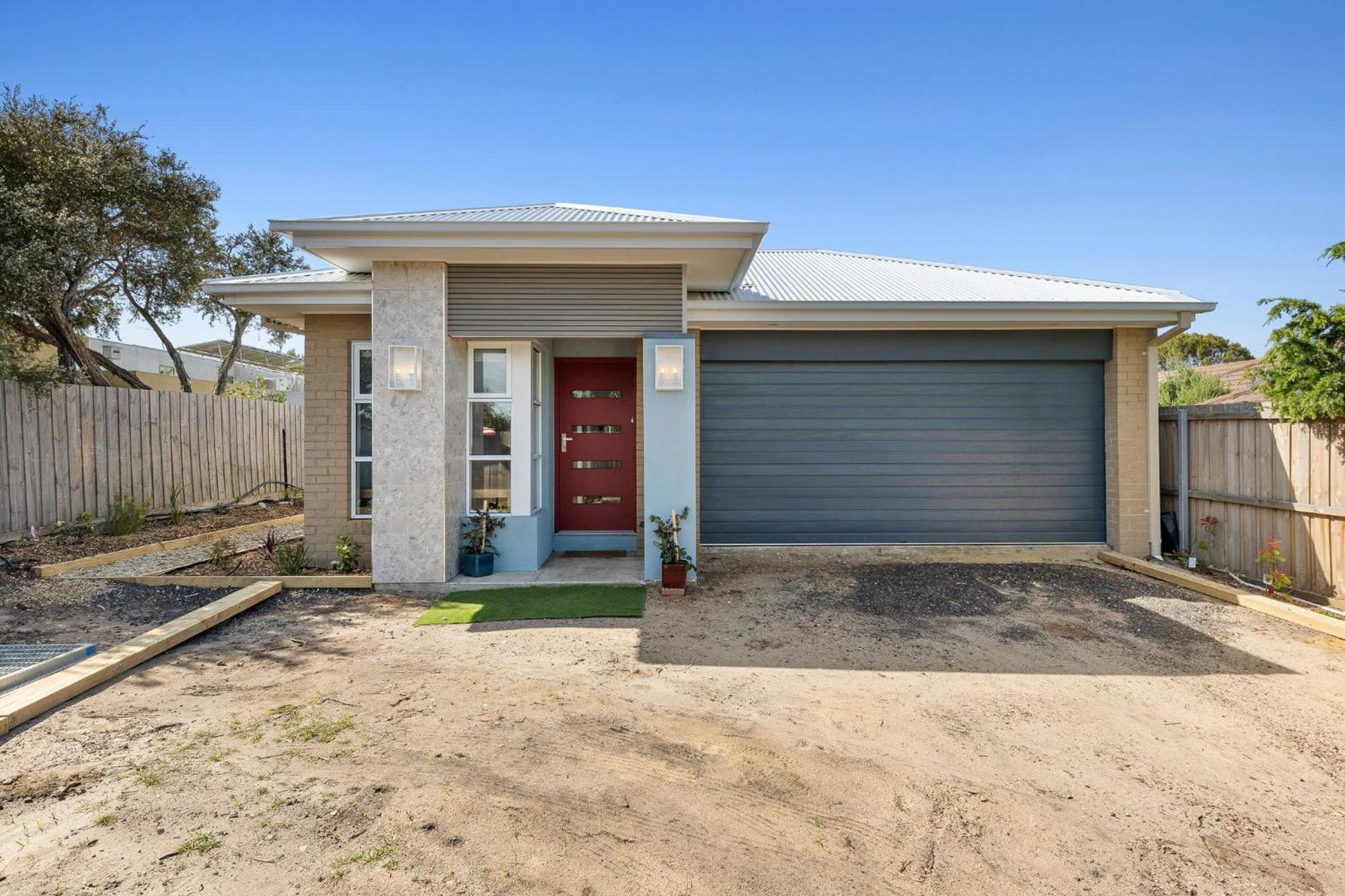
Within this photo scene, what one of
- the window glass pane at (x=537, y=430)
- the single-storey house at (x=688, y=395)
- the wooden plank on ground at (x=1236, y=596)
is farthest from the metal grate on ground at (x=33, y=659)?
the wooden plank on ground at (x=1236, y=596)

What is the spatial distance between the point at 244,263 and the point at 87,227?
5.00 meters

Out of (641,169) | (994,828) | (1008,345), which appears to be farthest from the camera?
(641,169)

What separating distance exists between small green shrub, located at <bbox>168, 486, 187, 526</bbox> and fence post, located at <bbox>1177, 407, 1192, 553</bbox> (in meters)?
12.9

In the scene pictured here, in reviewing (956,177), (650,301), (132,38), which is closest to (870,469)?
(650,301)

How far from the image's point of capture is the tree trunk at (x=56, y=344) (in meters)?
9.39

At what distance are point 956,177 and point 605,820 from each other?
1203 cm

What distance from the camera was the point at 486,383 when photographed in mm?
6266

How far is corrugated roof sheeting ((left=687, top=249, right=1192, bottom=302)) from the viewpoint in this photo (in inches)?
266

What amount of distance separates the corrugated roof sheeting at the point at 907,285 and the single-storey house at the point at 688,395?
0.21ft

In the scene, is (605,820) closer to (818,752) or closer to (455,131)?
(818,752)

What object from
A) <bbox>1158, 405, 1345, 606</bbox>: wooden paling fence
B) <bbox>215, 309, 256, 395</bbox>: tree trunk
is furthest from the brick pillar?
<bbox>215, 309, 256, 395</bbox>: tree trunk

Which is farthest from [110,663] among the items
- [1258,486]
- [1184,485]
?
[1184,485]

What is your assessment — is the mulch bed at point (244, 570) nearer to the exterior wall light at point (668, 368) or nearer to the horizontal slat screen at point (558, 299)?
the horizontal slat screen at point (558, 299)

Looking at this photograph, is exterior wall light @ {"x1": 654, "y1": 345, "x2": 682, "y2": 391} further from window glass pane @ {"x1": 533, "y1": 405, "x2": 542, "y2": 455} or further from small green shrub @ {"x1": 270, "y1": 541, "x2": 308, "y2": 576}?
small green shrub @ {"x1": 270, "y1": 541, "x2": 308, "y2": 576}
